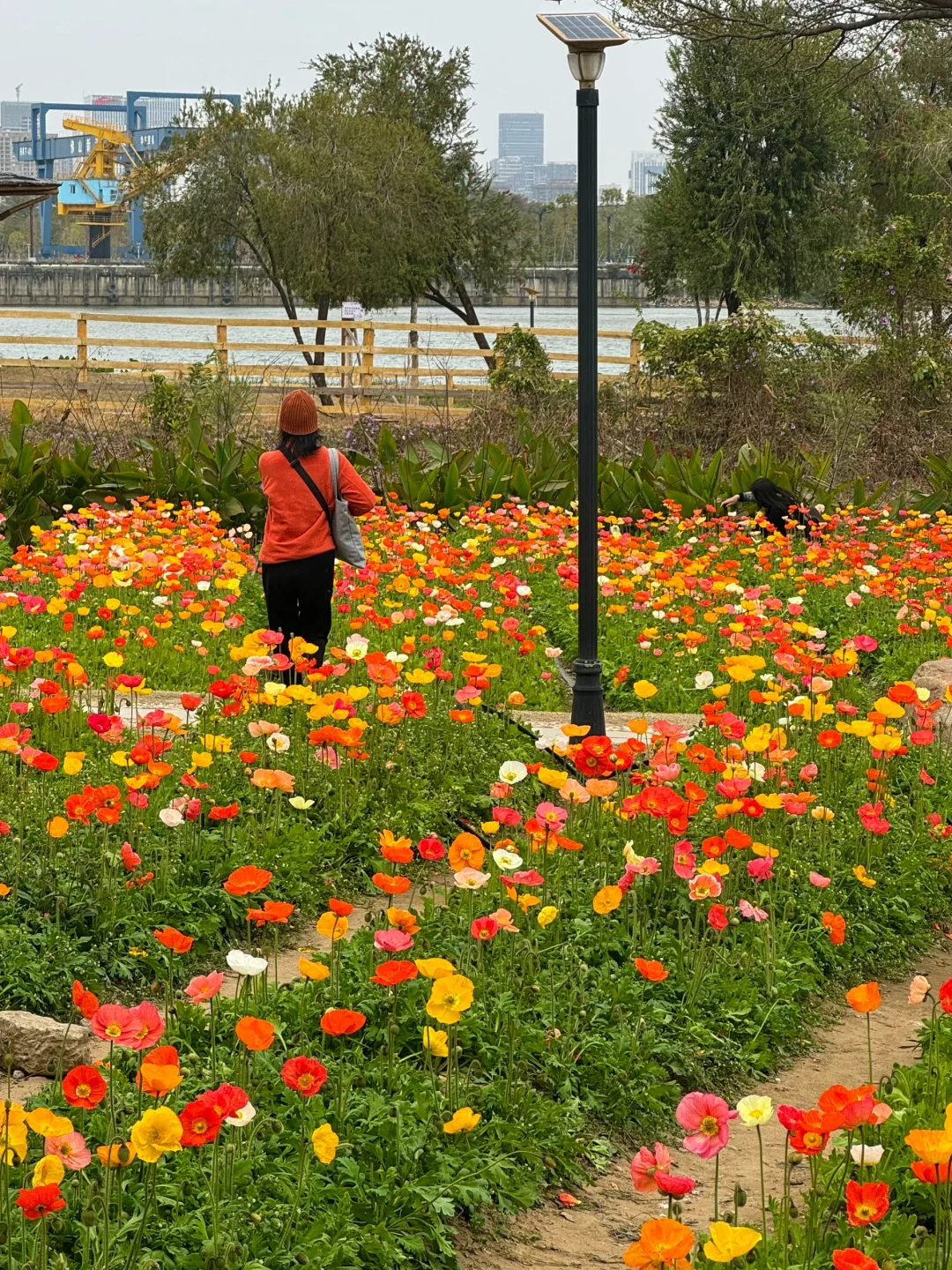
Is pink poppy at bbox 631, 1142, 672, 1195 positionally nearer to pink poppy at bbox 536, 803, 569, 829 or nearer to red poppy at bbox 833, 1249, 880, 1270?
red poppy at bbox 833, 1249, 880, 1270

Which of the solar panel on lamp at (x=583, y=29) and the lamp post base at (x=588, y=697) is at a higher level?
the solar panel on lamp at (x=583, y=29)

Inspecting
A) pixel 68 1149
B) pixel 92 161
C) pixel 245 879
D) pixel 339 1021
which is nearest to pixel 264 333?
pixel 92 161

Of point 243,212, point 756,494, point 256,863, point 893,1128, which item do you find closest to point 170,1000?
point 256,863

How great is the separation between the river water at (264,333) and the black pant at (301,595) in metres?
10.4

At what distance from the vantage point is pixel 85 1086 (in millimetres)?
2658

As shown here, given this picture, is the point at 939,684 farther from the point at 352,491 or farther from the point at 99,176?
the point at 99,176

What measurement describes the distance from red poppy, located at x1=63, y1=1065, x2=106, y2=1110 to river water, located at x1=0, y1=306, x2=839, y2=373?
48.2 ft

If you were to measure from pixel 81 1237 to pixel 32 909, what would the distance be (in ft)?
5.48

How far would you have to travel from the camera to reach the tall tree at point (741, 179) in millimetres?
26750

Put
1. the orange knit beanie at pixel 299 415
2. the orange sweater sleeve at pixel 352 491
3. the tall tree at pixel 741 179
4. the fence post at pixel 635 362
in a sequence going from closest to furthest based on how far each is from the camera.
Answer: the orange knit beanie at pixel 299 415, the orange sweater sleeve at pixel 352 491, the fence post at pixel 635 362, the tall tree at pixel 741 179

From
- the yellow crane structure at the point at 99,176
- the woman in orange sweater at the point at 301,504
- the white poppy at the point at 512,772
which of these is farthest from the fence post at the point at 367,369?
the yellow crane structure at the point at 99,176

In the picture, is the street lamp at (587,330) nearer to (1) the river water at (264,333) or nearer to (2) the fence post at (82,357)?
(1) the river water at (264,333)

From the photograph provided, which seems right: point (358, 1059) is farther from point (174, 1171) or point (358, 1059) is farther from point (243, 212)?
point (243, 212)

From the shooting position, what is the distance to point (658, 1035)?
3863mm
